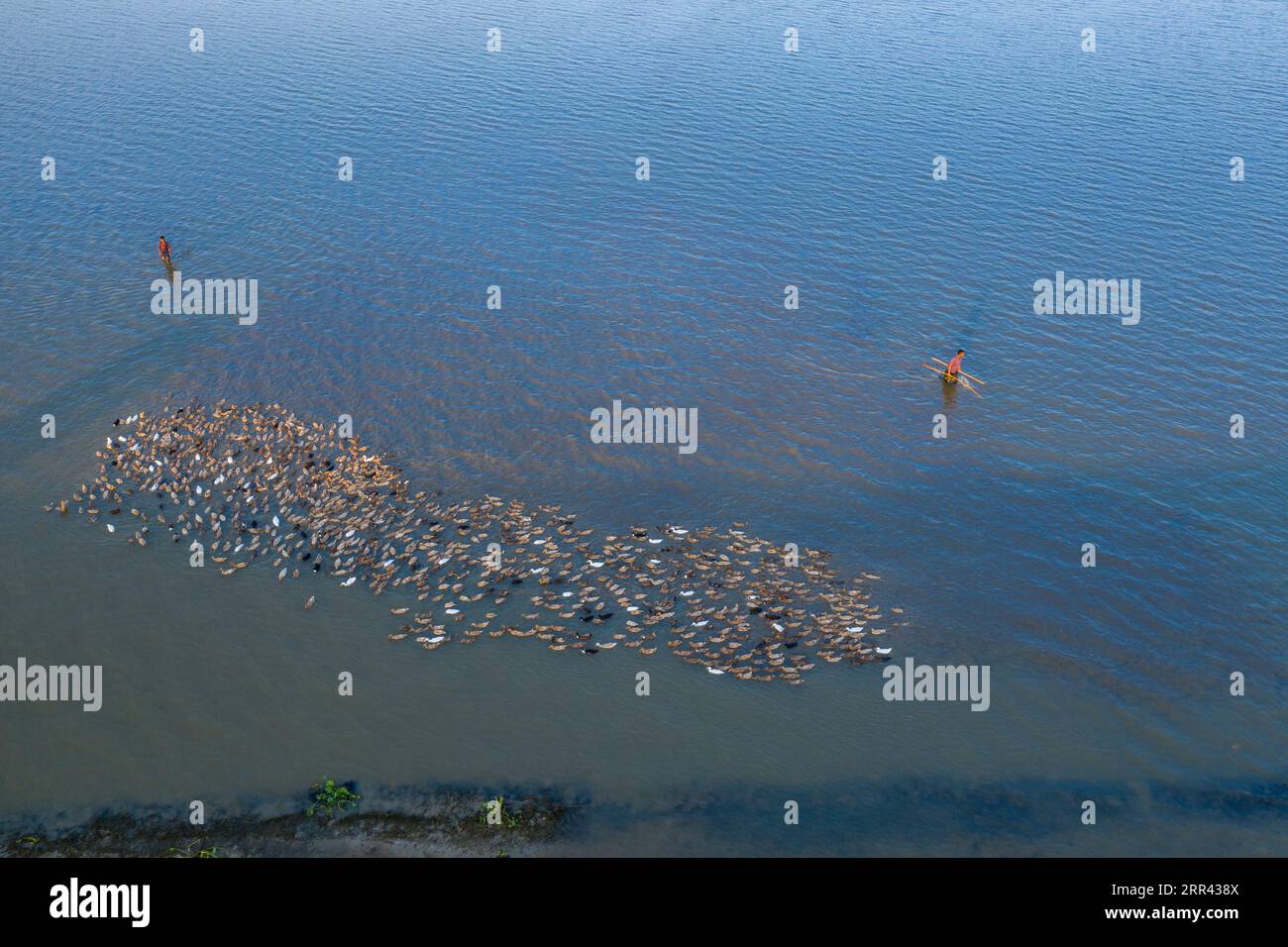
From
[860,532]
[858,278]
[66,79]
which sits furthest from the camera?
[66,79]

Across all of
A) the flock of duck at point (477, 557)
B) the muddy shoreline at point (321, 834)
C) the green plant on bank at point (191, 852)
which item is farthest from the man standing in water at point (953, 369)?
the green plant on bank at point (191, 852)

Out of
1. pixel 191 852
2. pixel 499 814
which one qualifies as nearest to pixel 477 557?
pixel 499 814

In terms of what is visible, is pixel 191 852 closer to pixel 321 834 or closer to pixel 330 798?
pixel 321 834

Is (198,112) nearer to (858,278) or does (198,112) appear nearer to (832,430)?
(858,278)

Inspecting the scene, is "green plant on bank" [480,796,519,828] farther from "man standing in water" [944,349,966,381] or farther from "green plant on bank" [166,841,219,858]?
"man standing in water" [944,349,966,381]

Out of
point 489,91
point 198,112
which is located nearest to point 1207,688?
point 489,91
